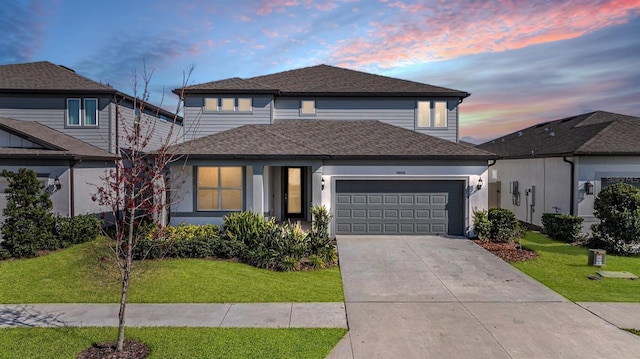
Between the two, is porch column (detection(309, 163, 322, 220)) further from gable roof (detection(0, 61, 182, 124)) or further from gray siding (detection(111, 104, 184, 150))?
gable roof (detection(0, 61, 182, 124))

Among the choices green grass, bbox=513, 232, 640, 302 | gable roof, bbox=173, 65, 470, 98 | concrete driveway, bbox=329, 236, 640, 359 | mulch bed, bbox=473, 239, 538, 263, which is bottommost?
concrete driveway, bbox=329, 236, 640, 359

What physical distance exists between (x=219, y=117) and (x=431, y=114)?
32.6ft

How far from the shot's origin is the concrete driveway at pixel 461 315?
19.9 feet

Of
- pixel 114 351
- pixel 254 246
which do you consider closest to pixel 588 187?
pixel 254 246

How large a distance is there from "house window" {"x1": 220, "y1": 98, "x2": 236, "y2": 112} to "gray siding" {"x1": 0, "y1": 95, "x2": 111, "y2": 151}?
541 cm

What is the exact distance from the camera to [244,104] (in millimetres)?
17469

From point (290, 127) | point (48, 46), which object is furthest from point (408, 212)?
point (48, 46)

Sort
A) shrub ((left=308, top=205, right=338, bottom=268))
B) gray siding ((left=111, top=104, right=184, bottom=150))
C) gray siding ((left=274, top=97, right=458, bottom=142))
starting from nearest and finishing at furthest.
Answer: shrub ((left=308, top=205, right=338, bottom=268))
gray siding ((left=274, top=97, right=458, bottom=142))
gray siding ((left=111, top=104, right=184, bottom=150))

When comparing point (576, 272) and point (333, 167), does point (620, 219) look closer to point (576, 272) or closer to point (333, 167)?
point (576, 272)

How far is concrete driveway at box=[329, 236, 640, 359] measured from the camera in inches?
239

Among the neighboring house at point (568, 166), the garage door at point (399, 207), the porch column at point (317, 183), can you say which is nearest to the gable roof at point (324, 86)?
the porch column at point (317, 183)

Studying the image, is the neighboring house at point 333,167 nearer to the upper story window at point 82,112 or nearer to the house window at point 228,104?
the house window at point 228,104

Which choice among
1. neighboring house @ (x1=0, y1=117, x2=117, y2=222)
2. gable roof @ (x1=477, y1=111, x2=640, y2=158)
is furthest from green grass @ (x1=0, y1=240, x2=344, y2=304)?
gable roof @ (x1=477, y1=111, x2=640, y2=158)

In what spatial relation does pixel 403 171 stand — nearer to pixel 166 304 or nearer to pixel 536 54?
pixel 536 54
